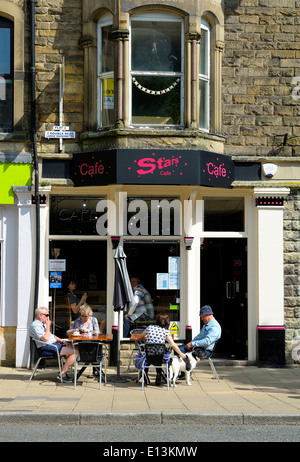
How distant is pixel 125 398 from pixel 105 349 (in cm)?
368

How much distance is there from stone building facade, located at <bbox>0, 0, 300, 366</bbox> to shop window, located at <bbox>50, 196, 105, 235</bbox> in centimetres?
3

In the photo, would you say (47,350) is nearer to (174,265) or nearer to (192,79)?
(174,265)

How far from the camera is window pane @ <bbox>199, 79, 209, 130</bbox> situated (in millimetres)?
15495

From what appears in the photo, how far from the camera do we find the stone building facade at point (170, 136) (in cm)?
1504

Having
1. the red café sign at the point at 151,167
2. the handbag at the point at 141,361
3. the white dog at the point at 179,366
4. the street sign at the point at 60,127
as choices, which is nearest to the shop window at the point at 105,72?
the street sign at the point at 60,127

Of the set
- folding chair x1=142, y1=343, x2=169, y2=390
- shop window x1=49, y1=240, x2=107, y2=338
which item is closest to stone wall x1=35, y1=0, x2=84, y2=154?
shop window x1=49, y1=240, x2=107, y2=338

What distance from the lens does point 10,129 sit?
15539 mm

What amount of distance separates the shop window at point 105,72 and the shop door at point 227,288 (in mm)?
3341

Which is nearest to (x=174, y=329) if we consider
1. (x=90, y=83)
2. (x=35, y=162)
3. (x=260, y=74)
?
(x=35, y=162)

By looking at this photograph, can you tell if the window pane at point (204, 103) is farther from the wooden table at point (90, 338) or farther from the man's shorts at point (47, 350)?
the man's shorts at point (47, 350)

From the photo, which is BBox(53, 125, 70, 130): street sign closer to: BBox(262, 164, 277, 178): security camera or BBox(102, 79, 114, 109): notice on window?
BBox(102, 79, 114, 109): notice on window

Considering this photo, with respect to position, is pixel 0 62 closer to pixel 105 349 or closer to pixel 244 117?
pixel 244 117

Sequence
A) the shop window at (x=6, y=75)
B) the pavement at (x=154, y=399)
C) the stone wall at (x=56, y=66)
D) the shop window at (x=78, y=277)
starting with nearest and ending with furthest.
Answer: the pavement at (x=154, y=399)
the stone wall at (x=56, y=66)
the shop window at (x=78, y=277)
the shop window at (x=6, y=75)
